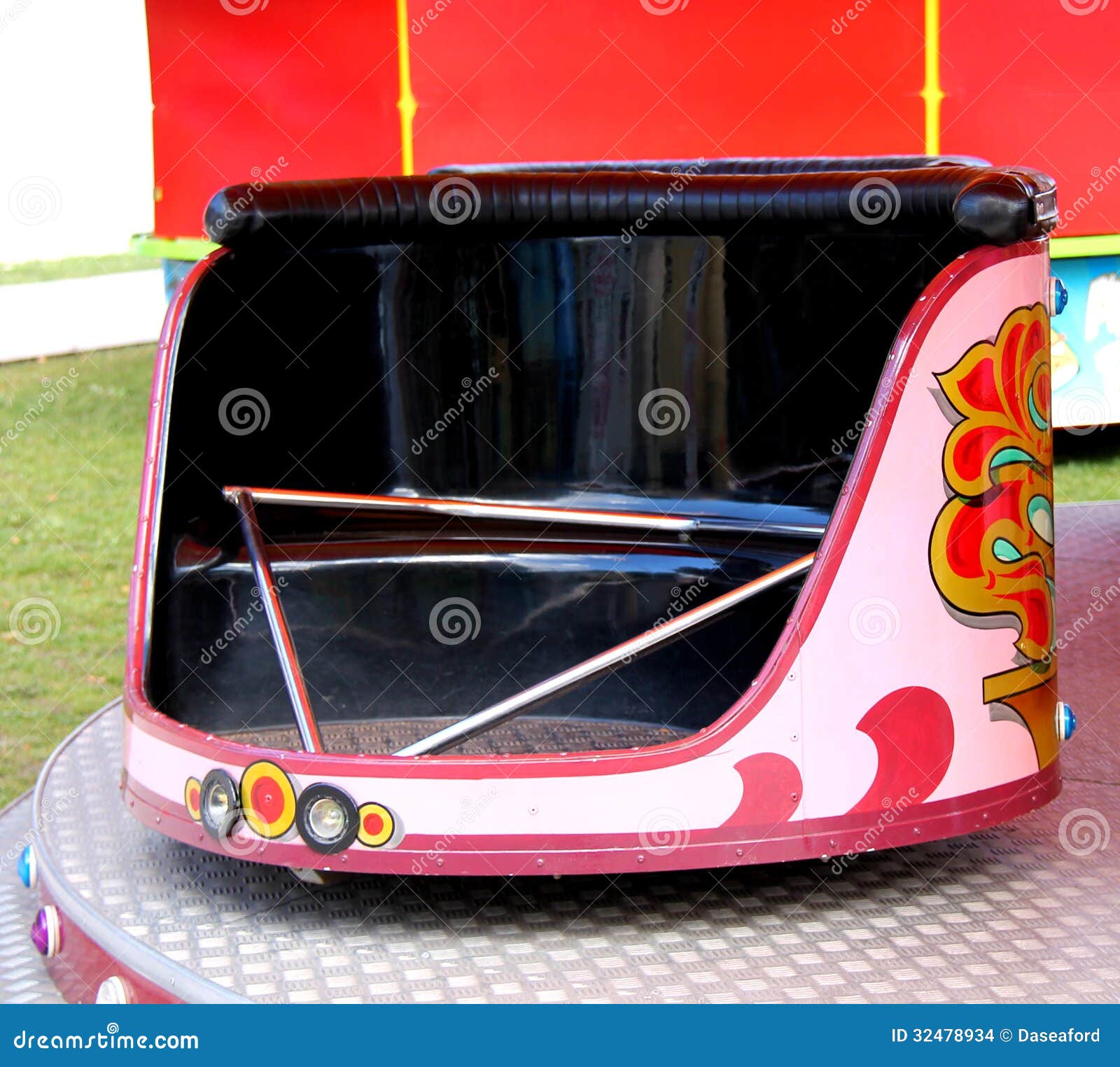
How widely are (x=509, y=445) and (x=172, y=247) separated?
4782 mm

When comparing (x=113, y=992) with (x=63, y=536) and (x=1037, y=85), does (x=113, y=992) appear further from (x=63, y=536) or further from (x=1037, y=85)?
(x=1037, y=85)

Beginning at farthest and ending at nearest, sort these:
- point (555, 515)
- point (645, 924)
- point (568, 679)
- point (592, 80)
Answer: point (592, 80) → point (555, 515) → point (568, 679) → point (645, 924)

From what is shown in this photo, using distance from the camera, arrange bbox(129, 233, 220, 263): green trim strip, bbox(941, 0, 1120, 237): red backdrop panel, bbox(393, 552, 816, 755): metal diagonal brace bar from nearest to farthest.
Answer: bbox(393, 552, 816, 755): metal diagonal brace bar
bbox(941, 0, 1120, 237): red backdrop panel
bbox(129, 233, 220, 263): green trim strip

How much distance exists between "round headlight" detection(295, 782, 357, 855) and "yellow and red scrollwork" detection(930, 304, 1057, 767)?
916 millimetres

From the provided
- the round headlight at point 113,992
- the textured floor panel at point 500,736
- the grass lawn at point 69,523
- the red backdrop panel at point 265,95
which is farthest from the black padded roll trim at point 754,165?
the red backdrop panel at point 265,95

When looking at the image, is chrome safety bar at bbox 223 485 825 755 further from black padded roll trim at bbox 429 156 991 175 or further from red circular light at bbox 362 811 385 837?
black padded roll trim at bbox 429 156 991 175

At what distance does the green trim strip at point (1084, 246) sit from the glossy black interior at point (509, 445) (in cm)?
352

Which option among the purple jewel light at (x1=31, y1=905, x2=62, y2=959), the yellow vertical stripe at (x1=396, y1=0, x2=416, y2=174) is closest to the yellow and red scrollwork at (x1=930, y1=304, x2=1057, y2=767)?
the purple jewel light at (x1=31, y1=905, x2=62, y2=959)

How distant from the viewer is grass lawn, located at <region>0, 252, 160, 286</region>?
42.1 feet

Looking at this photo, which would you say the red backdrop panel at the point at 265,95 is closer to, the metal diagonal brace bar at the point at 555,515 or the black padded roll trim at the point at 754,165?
the black padded roll trim at the point at 754,165

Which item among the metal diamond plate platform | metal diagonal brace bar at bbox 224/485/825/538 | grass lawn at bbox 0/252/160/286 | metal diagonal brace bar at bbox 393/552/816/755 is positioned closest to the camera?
the metal diamond plate platform

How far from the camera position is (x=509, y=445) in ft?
11.7

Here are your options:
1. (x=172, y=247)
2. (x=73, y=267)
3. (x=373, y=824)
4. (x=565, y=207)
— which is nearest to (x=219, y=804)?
(x=373, y=824)

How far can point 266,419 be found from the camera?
131 inches
